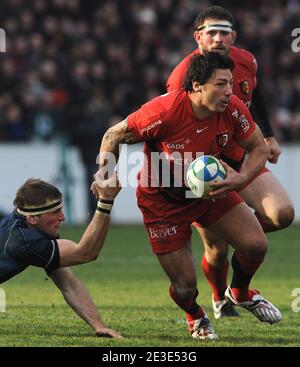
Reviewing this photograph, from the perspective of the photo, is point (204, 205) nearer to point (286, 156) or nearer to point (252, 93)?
point (252, 93)

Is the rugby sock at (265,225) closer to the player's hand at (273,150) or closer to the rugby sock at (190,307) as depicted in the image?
the player's hand at (273,150)

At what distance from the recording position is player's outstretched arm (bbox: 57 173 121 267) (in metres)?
7.49

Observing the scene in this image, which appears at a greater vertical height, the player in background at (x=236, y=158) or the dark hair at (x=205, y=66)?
the dark hair at (x=205, y=66)

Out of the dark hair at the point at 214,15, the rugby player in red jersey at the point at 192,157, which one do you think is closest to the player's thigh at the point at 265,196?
the rugby player in red jersey at the point at 192,157

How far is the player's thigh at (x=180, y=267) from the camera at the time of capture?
815 cm

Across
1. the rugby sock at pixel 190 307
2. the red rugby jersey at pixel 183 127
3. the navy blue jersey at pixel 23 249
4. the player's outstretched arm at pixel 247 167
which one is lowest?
the rugby sock at pixel 190 307

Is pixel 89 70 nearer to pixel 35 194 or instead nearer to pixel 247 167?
pixel 247 167

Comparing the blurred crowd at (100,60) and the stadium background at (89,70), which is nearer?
the stadium background at (89,70)

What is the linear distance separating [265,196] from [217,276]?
0.88 m

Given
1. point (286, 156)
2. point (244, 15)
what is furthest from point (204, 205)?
point (244, 15)
